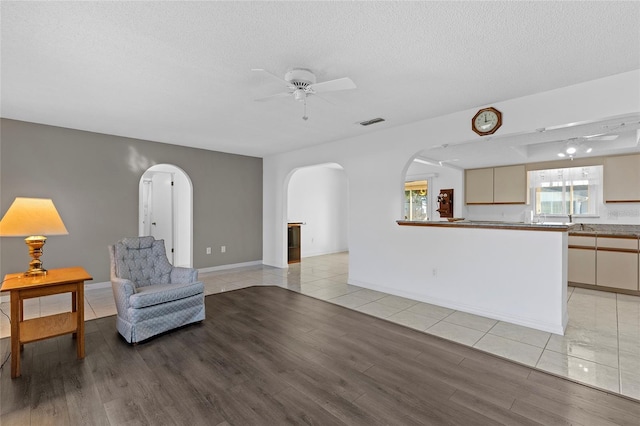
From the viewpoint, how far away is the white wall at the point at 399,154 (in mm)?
2727

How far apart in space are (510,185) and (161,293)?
22.3 feet

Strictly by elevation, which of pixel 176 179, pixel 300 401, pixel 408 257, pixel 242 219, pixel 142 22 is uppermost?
pixel 142 22

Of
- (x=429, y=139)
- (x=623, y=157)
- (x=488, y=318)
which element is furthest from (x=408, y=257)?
(x=623, y=157)

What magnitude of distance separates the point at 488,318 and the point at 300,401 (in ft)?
A: 8.46

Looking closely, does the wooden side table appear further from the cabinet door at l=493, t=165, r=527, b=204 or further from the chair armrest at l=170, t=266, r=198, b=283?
the cabinet door at l=493, t=165, r=527, b=204

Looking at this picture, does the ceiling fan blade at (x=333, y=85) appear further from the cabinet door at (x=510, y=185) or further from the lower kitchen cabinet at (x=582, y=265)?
the cabinet door at (x=510, y=185)

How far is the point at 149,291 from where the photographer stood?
2869 millimetres

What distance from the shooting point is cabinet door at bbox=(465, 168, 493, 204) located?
6.54 meters

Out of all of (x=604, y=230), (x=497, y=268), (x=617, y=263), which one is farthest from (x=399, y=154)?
(x=604, y=230)

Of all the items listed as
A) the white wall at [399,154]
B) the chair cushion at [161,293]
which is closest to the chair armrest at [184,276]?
the chair cushion at [161,293]

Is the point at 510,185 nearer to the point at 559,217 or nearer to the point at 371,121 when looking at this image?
the point at 559,217

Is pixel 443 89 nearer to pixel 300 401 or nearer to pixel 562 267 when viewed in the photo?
pixel 562 267

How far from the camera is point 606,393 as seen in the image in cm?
199

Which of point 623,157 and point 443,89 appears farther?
point 623,157
